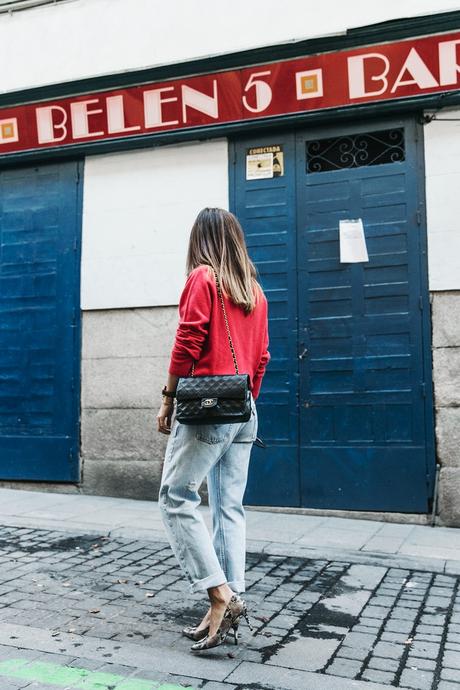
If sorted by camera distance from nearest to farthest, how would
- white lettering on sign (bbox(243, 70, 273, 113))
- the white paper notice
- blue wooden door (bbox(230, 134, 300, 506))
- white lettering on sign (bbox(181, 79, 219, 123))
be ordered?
the white paper notice, blue wooden door (bbox(230, 134, 300, 506)), white lettering on sign (bbox(243, 70, 273, 113)), white lettering on sign (bbox(181, 79, 219, 123))

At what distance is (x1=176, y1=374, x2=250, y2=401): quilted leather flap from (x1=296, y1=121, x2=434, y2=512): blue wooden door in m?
3.32

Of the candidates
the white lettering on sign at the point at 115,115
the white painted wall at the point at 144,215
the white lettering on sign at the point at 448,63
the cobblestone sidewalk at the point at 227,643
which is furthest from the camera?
the white lettering on sign at the point at 115,115

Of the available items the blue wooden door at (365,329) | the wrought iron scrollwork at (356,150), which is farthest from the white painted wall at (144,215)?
the blue wooden door at (365,329)

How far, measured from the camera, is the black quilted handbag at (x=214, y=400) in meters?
3.16

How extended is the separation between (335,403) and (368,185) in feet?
6.69

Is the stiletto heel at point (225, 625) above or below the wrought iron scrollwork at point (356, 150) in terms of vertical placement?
below

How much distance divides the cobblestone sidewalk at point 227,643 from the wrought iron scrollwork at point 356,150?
366cm

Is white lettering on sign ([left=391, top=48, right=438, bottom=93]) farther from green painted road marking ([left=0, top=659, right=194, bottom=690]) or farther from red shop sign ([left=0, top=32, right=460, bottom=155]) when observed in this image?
green painted road marking ([left=0, top=659, right=194, bottom=690])

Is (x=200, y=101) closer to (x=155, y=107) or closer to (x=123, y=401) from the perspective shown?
(x=155, y=107)

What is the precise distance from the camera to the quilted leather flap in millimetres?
3174

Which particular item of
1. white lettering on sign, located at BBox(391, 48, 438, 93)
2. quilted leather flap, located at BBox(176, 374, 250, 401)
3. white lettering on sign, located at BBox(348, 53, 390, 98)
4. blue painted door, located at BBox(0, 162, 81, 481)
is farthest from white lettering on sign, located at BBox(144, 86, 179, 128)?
quilted leather flap, located at BBox(176, 374, 250, 401)

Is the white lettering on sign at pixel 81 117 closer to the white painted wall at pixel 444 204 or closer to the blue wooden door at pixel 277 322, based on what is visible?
the blue wooden door at pixel 277 322

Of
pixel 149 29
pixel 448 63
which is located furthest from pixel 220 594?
pixel 149 29

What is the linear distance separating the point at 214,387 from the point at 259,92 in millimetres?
4397
